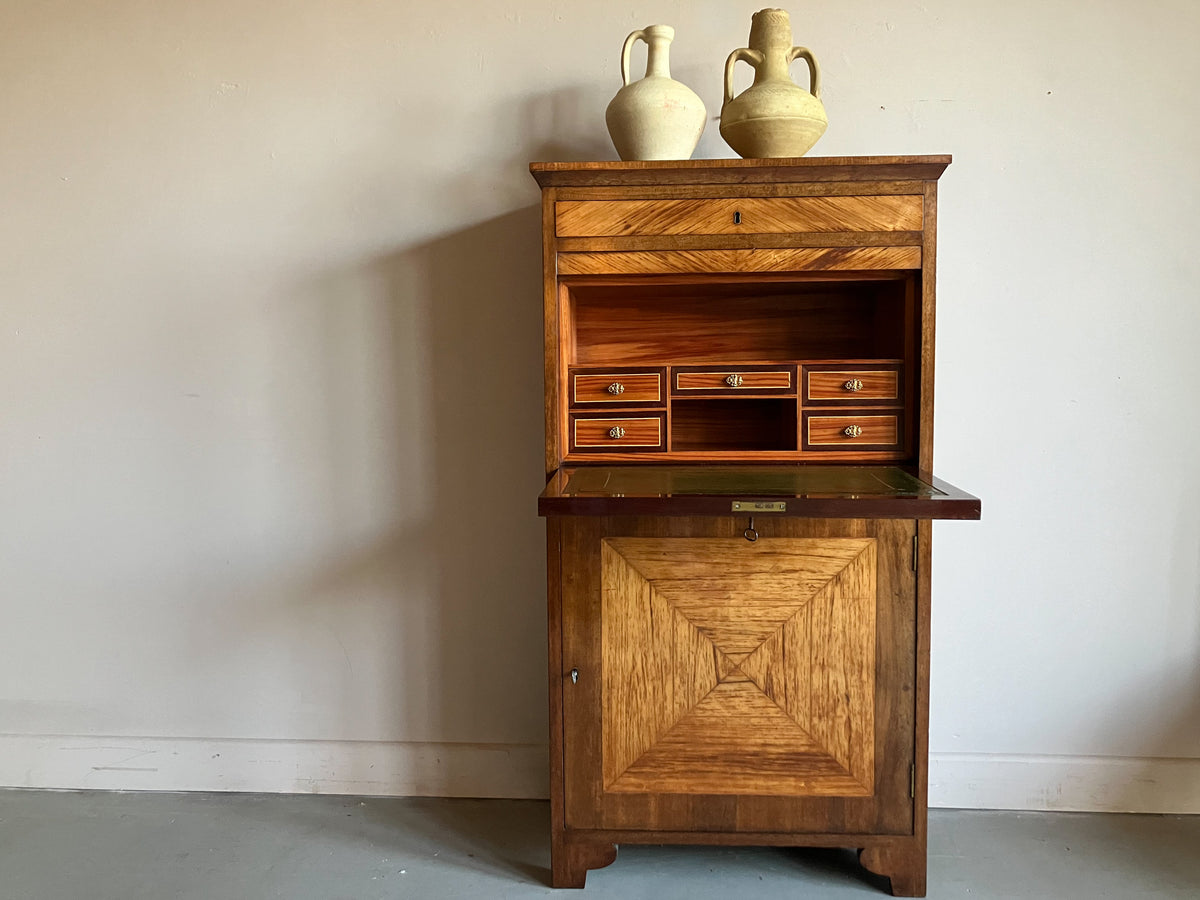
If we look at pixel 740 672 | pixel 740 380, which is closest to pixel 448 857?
pixel 740 672

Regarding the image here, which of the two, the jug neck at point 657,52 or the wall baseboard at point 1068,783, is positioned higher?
the jug neck at point 657,52

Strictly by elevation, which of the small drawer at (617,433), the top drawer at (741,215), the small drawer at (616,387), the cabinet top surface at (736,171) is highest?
the cabinet top surface at (736,171)

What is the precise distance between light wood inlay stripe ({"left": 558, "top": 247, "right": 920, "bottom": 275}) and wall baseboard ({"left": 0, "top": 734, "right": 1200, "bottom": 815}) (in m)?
1.39

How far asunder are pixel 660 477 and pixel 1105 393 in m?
1.33

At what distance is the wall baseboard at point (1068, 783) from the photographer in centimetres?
235

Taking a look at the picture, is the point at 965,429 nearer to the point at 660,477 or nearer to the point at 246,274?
the point at 660,477

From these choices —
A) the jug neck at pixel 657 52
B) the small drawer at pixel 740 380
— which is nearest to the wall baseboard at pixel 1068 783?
the small drawer at pixel 740 380

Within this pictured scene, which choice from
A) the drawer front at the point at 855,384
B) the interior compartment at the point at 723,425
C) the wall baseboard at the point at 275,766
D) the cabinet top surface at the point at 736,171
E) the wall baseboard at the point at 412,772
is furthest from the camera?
the wall baseboard at the point at 275,766

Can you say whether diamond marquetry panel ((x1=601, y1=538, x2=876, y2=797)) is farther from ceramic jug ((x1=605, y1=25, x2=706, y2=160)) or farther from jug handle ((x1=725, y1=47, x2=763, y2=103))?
jug handle ((x1=725, y1=47, x2=763, y2=103))

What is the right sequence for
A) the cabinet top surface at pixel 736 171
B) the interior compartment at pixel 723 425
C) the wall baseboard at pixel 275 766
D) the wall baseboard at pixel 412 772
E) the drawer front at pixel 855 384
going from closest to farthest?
the cabinet top surface at pixel 736 171 < the drawer front at pixel 855 384 < the interior compartment at pixel 723 425 < the wall baseboard at pixel 412 772 < the wall baseboard at pixel 275 766

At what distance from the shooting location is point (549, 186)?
197cm

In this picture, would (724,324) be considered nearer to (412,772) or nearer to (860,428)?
(860,428)

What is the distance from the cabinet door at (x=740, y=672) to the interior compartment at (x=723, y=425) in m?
0.38

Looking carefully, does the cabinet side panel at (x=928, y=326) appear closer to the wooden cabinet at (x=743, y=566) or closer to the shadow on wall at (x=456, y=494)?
the wooden cabinet at (x=743, y=566)
